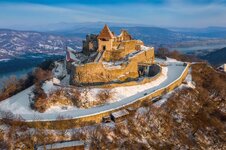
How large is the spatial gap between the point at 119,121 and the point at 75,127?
4243 mm

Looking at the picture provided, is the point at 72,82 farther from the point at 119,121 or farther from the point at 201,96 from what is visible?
the point at 201,96

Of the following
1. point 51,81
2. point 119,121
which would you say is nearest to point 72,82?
point 51,81

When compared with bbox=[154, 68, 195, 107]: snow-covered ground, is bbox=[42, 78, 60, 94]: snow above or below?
above

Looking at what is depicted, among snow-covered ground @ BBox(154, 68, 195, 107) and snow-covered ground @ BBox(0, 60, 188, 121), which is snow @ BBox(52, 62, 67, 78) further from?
snow-covered ground @ BBox(154, 68, 195, 107)

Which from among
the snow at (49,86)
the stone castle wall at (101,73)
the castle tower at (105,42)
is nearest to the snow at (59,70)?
the snow at (49,86)

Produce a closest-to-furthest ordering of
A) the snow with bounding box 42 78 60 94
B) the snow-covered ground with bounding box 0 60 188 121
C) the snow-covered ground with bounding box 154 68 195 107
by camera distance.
A: the snow-covered ground with bounding box 0 60 188 121, the snow with bounding box 42 78 60 94, the snow-covered ground with bounding box 154 68 195 107

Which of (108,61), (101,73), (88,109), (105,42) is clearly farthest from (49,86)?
(105,42)

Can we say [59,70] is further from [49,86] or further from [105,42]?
[49,86]

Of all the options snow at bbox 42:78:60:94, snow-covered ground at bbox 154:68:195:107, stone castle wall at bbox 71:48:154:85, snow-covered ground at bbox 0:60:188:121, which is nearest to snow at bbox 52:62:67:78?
snow at bbox 42:78:60:94

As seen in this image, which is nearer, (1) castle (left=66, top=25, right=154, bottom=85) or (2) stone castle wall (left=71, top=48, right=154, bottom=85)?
(2) stone castle wall (left=71, top=48, right=154, bottom=85)

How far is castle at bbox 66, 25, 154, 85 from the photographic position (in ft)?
117

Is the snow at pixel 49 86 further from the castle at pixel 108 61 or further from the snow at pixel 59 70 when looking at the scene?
the snow at pixel 59 70

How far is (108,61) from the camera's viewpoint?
42.2m

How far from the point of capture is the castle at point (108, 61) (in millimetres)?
35688
